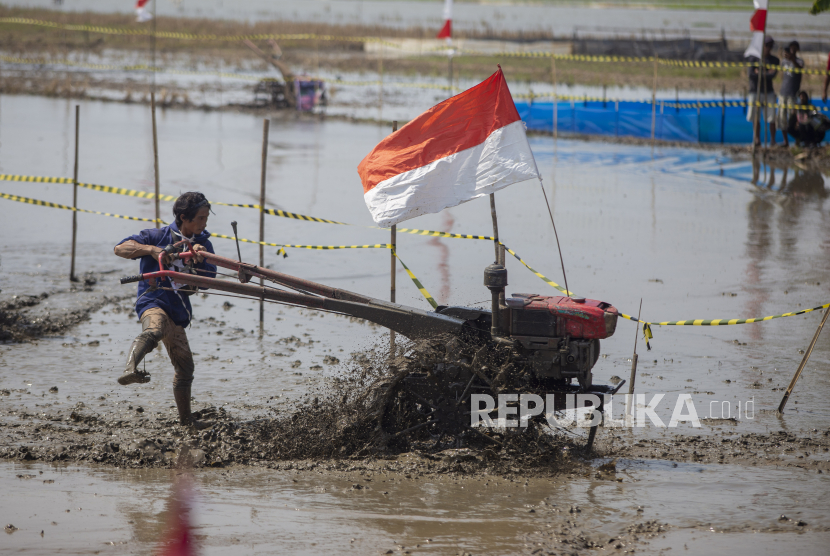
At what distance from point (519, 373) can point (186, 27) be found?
175 feet

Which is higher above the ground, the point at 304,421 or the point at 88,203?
the point at 88,203

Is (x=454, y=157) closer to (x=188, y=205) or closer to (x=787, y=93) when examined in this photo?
(x=188, y=205)

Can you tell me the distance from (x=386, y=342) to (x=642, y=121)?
1481 cm

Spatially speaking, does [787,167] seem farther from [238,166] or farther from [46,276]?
[46,276]

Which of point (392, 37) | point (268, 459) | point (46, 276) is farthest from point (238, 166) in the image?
point (392, 37)

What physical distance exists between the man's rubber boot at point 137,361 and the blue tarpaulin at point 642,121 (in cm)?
1731

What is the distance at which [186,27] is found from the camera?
53.0 m

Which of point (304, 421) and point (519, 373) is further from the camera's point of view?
point (304, 421)

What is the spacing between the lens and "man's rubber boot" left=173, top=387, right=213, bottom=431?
5883 mm

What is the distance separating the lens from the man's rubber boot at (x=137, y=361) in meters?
5.15

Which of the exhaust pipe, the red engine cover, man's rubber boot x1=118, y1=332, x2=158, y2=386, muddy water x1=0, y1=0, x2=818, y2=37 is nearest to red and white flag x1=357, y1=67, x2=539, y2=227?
the exhaust pipe

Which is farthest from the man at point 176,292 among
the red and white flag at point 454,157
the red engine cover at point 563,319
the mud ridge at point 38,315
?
the mud ridge at point 38,315

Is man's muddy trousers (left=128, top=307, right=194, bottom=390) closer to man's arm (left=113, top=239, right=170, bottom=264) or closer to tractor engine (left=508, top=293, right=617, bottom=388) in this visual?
man's arm (left=113, top=239, right=170, bottom=264)

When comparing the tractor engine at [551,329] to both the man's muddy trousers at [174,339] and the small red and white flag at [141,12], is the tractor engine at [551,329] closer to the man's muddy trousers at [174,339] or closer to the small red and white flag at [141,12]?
the man's muddy trousers at [174,339]
